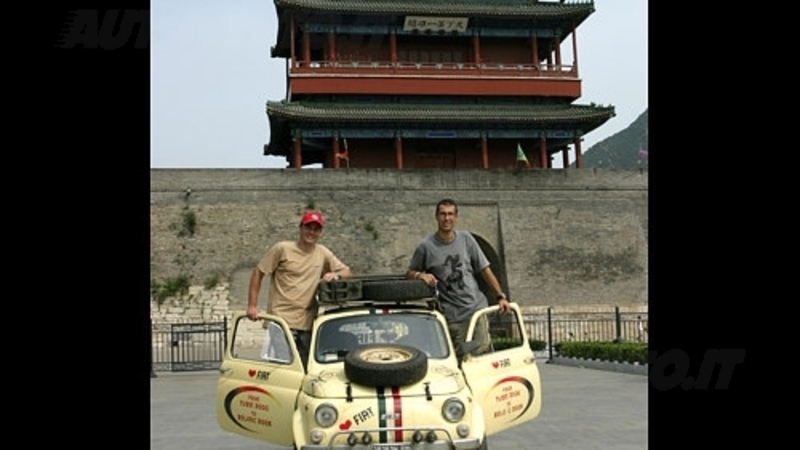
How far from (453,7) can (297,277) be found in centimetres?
2380

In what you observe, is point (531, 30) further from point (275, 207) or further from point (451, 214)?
point (451, 214)

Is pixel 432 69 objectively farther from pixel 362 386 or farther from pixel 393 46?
pixel 362 386

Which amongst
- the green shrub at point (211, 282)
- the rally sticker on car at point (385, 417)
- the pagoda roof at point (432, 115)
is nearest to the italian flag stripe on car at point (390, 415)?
the rally sticker on car at point (385, 417)

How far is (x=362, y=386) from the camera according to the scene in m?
4.57

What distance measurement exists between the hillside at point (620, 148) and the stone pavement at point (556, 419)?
8028cm

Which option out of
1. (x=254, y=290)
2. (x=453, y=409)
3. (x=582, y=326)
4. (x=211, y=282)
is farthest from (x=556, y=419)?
(x=211, y=282)

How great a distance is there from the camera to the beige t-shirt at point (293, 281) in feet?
18.2

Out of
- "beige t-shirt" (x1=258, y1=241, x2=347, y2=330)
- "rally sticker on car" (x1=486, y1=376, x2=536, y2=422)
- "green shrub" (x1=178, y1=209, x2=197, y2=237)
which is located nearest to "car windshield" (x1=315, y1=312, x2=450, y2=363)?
"rally sticker on car" (x1=486, y1=376, x2=536, y2=422)

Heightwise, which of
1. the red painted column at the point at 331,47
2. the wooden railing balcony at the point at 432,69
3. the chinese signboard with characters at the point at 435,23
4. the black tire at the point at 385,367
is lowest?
the black tire at the point at 385,367

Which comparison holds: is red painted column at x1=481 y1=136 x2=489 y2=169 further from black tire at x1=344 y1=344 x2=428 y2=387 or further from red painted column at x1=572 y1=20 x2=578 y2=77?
black tire at x1=344 y1=344 x2=428 y2=387

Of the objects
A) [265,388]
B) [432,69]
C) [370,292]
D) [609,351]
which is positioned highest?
[432,69]

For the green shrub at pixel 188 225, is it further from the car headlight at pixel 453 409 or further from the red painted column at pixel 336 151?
the car headlight at pixel 453 409
